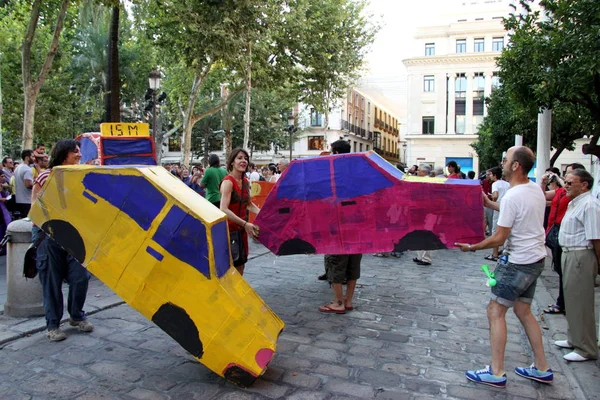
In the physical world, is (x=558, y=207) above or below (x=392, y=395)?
above

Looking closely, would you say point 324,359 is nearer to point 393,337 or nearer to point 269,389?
point 269,389

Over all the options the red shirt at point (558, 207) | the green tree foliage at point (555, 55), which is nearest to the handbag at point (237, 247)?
the red shirt at point (558, 207)

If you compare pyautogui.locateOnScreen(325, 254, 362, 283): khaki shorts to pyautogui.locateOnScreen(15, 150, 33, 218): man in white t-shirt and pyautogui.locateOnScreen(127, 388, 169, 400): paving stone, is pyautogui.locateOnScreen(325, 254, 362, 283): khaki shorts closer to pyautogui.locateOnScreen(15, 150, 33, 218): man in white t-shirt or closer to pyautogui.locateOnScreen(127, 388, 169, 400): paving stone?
pyautogui.locateOnScreen(127, 388, 169, 400): paving stone

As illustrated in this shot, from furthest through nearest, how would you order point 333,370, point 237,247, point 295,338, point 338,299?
point 338,299, point 237,247, point 295,338, point 333,370

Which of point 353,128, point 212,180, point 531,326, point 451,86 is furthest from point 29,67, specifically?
point 353,128

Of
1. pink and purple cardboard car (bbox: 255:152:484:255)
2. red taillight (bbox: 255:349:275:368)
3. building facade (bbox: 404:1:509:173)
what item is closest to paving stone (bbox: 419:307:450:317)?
pink and purple cardboard car (bbox: 255:152:484:255)

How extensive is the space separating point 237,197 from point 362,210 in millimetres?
1444

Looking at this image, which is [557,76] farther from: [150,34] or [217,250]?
[150,34]

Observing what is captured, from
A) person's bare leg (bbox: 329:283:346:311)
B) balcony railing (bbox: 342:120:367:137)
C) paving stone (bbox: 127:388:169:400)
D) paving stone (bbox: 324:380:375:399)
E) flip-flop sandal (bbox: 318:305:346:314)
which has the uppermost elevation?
balcony railing (bbox: 342:120:367:137)

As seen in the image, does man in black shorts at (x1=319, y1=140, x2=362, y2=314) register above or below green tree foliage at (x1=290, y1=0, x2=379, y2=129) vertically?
below

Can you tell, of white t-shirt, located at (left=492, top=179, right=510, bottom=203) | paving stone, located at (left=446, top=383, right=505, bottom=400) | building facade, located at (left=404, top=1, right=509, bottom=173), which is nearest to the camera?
paving stone, located at (left=446, top=383, right=505, bottom=400)

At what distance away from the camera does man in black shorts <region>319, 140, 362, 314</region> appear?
547 centimetres

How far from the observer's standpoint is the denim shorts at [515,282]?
11.7ft

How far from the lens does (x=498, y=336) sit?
12.0 feet
